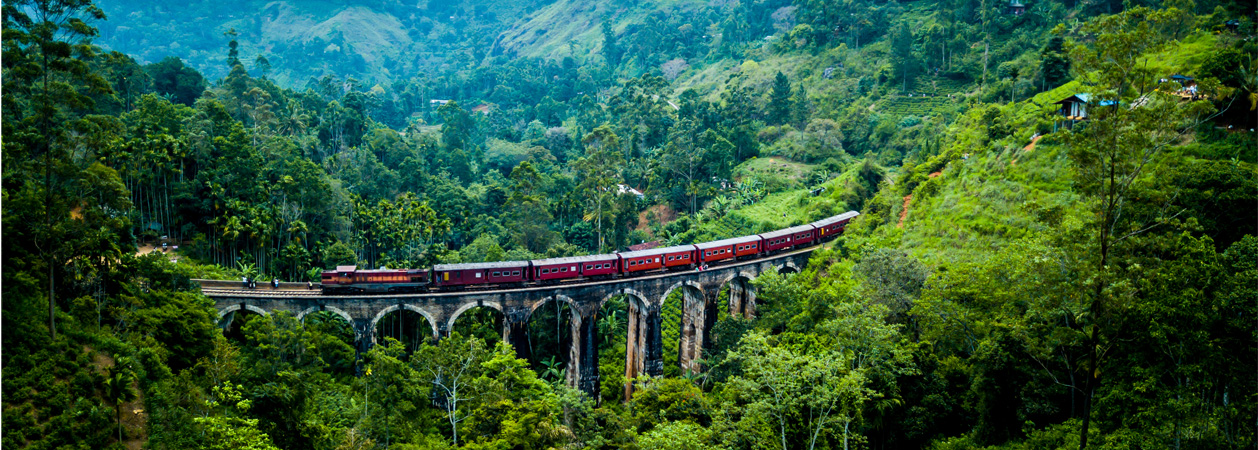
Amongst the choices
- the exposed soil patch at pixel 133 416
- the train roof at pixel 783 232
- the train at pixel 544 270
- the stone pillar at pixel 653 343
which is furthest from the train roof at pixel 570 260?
the exposed soil patch at pixel 133 416

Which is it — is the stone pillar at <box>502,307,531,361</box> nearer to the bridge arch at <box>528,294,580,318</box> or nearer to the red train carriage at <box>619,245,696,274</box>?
the bridge arch at <box>528,294,580,318</box>

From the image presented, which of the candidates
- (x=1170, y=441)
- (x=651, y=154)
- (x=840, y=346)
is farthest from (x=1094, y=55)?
(x=651, y=154)

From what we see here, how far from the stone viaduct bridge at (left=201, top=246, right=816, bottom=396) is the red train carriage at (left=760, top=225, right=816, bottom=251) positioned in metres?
0.66

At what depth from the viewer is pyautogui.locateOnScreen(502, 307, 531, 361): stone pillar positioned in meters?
39.6

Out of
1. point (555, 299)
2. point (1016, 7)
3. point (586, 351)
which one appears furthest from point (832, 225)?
point (1016, 7)

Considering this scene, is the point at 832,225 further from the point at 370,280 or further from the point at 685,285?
the point at 370,280

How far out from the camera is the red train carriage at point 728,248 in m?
43.9

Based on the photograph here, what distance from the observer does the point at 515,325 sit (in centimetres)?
3972

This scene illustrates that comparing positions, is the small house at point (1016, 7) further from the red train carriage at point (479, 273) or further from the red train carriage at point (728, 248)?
the red train carriage at point (479, 273)

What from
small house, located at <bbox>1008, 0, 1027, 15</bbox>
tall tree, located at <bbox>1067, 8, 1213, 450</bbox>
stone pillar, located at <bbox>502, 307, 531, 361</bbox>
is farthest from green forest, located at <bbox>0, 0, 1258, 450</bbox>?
stone pillar, located at <bbox>502, 307, 531, 361</bbox>

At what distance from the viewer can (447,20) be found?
193250mm

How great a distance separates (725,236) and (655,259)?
18985 millimetres

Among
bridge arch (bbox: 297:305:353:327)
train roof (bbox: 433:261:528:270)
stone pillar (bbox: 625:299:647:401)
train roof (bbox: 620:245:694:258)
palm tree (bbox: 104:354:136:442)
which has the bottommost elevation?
stone pillar (bbox: 625:299:647:401)

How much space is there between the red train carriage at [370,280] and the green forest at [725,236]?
2629mm
